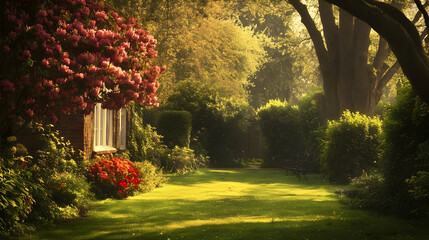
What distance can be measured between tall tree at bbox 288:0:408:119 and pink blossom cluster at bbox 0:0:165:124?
1312cm

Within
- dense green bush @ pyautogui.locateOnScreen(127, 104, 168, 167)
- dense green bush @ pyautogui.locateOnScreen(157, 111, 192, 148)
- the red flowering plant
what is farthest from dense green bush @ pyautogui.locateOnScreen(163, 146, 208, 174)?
the red flowering plant

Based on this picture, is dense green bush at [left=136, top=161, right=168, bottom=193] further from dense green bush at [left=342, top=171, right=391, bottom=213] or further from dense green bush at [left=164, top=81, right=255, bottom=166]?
dense green bush at [left=164, top=81, right=255, bottom=166]

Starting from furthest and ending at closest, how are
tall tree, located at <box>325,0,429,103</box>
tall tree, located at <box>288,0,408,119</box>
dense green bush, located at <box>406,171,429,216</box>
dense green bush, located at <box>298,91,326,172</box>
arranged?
dense green bush, located at <box>298,91,326,172</box>, tall tree, located at <box>288,0,408,119</box>, dense green bush, located at <box>406,171,429,216</box>, tall tree, located at <box>325,0,429,103</box>

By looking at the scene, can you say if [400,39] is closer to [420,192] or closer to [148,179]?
[420,192]

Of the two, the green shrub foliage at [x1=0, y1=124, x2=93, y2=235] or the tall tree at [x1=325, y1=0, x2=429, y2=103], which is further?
the tall tree at [x1=325, y1=0, x2=429, y2=103]

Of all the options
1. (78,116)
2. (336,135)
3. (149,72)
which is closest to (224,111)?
(336,135)

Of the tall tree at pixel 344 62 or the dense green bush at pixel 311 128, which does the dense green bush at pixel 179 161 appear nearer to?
the dense green bush at pixel 311 128

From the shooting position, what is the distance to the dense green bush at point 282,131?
2962cm

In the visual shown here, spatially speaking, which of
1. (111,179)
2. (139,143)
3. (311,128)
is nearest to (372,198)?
(111,179)

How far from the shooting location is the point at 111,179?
15102mm

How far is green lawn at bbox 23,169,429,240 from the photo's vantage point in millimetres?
9766

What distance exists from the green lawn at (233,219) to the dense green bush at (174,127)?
8268mm

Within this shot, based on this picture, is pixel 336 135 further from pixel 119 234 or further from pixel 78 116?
pixel 119 234

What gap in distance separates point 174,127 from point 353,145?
32.2 ft
